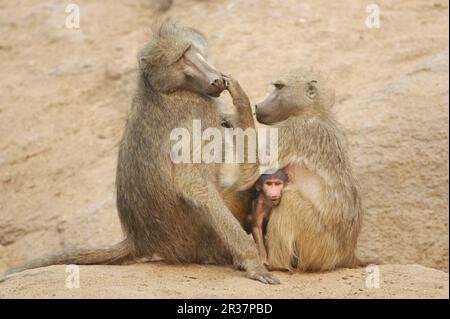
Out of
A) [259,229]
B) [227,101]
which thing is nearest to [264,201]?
[259,229]

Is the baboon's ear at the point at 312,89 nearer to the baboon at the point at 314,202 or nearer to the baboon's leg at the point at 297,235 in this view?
the baboon at the point at 314,202

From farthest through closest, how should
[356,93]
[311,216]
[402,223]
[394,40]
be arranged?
[394,40] → [356,93] → [402,223] → [311,216]

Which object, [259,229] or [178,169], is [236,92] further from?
[259,229]

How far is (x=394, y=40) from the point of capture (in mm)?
8648

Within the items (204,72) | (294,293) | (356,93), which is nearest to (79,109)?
(356,93)

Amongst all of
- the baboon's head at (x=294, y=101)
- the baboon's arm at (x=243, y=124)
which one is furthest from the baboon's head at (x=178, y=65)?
the baboon's head at (x=294, y=101)

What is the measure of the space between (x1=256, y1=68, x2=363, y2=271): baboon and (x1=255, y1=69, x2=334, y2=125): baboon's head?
0.30ft

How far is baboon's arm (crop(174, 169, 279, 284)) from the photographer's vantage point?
16.1 ft

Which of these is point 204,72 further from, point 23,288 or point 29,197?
point 29,197

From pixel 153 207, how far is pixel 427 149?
296cm

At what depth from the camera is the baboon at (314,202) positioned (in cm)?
512

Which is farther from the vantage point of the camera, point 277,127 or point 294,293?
point 277,127

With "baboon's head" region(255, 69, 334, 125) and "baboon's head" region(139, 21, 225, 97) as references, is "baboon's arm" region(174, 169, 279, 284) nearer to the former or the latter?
"baboon's head" region(139, 21, 225, 97)

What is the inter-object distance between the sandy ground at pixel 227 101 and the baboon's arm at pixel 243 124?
0.54 meters
